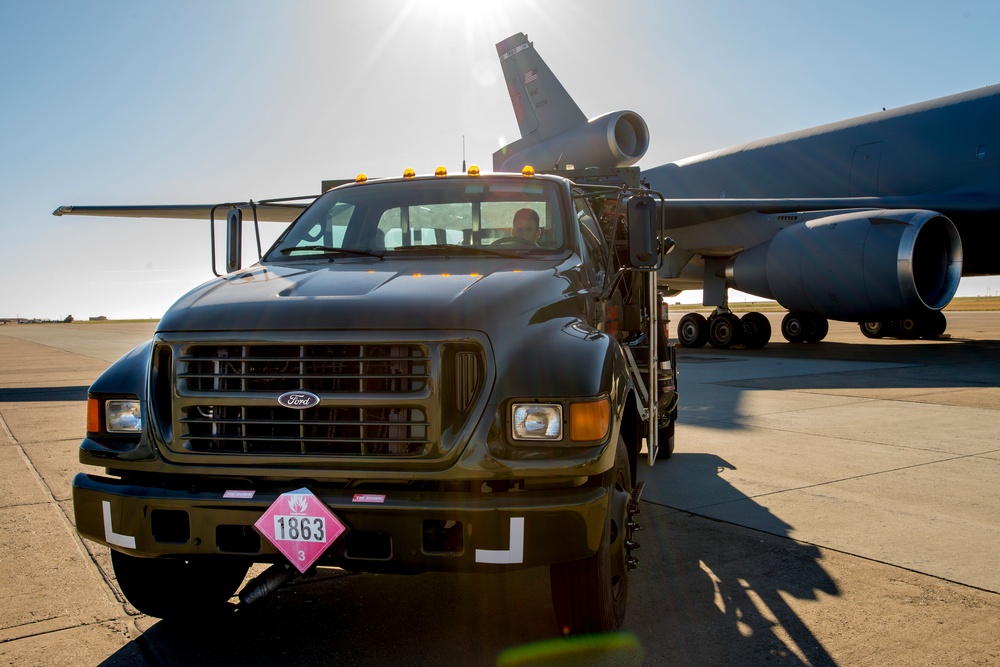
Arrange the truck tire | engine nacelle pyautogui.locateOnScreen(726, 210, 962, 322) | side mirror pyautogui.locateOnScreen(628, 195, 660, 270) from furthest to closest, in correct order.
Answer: engine nacelle pyautogui.locateOnScreen(726, 210, 962, 322)
side mirror pyautogui.locateOnScreen(628, 195, 660, 270)
the truck tire

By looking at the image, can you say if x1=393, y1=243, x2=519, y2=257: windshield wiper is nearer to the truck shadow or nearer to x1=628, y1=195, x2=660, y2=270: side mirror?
x1=628, y1=195, x2=660, y2=270: side mirror

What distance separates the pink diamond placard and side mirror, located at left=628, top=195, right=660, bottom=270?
6.75ft

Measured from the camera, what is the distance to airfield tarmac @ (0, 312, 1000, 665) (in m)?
3.29

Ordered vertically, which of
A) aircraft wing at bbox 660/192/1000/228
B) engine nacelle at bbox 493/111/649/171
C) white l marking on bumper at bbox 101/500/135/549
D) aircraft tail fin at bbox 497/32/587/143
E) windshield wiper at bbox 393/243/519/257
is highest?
aircraft tail fin at bbox 497/32/587/143

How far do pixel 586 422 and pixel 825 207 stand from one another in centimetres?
1522

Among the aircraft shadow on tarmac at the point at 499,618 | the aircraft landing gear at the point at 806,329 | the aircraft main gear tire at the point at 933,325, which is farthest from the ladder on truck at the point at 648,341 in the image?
the aircraft main gear tire at the point at 933,325

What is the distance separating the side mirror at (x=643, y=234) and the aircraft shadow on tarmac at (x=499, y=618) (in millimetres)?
1539

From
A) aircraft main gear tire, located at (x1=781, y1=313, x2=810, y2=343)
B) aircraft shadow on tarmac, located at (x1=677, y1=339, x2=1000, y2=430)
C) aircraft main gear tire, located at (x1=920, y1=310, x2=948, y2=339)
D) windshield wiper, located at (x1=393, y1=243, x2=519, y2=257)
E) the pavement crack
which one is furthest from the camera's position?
aircraft main gear tire, located at (x1=781, y1=313, x2=810, y2=343)

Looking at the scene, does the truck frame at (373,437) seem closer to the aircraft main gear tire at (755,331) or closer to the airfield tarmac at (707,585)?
the airfield tarmac at (707,585)

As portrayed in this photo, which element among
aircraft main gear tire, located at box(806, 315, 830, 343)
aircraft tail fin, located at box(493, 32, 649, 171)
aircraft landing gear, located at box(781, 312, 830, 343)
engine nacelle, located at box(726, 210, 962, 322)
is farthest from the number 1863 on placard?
aircraft main gear tire, located at box(806, 315, 830, 343)

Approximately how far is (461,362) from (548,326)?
0.49m

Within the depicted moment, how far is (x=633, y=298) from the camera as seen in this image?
5402 millimetres

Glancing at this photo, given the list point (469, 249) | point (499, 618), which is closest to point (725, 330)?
point (469, 249)

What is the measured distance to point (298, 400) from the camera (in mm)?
3031
